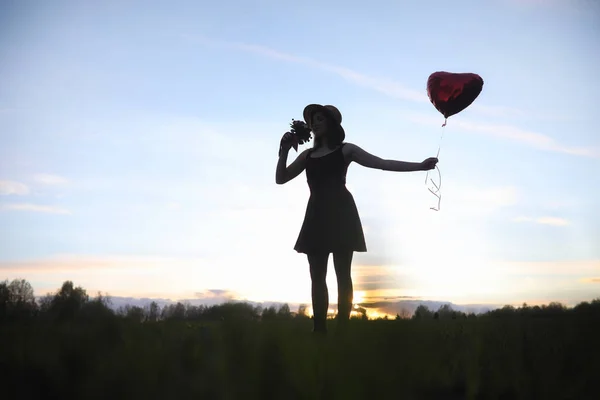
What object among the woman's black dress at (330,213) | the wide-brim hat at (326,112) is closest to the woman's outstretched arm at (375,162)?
the woman's black dress at (330,213)

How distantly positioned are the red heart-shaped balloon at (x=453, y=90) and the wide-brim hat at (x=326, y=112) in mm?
1598

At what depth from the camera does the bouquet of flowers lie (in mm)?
7672

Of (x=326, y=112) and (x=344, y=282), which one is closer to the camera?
(x=344, y=282)

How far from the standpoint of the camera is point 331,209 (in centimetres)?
691

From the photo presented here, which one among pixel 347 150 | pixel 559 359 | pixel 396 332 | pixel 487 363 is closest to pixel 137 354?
pixel 396 332

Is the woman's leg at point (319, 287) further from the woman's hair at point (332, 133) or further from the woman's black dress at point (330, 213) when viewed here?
the woman's hair at point (332, 133)

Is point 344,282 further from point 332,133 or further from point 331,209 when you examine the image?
point 332,133

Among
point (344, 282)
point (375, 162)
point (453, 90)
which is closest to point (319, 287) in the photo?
point (344, 282)

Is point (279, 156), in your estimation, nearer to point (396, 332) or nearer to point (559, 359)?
point (559, 359)

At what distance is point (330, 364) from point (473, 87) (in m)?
6.61

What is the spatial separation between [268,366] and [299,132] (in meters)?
6.02

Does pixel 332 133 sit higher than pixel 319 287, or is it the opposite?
pixel 332 133

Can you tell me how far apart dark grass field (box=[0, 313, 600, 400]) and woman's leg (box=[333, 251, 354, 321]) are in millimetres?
3400

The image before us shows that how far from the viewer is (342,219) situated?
6863 millimetres
